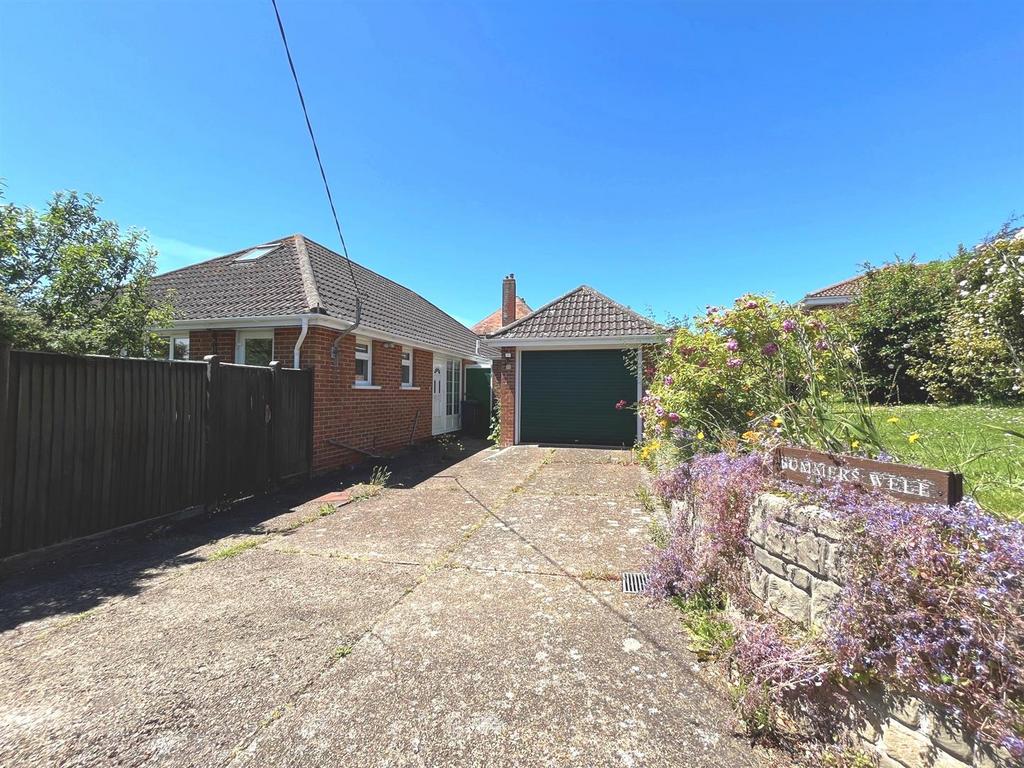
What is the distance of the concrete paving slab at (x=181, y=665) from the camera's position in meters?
2.01

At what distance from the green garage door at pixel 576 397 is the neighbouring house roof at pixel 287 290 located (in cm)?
330

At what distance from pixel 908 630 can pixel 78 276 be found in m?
10.00

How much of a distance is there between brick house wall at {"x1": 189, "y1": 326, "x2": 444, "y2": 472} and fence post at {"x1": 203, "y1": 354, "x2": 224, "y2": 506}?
200 centimetres

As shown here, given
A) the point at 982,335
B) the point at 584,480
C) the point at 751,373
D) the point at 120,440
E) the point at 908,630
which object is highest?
the point at 982,335

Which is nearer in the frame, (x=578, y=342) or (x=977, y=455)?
(x=977, y=455)

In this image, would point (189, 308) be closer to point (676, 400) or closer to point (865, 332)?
point (676, 400)

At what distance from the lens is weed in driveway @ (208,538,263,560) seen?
13.9ft

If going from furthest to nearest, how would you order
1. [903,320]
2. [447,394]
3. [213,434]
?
[447,394] < [903,320] < [213,434]

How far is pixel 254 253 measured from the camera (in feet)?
36.9

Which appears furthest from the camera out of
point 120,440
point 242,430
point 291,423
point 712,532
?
point 291,423

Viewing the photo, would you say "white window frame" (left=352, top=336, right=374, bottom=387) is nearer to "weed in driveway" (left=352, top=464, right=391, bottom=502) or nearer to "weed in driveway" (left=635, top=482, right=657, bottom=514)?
"weed in driveway" (left=352, top=464, right=391, bottom=502)

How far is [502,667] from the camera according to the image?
99.8 inches

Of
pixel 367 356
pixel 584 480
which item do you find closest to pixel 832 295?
pixel 584 480

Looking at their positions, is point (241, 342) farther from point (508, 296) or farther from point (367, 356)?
point (508, 296)
